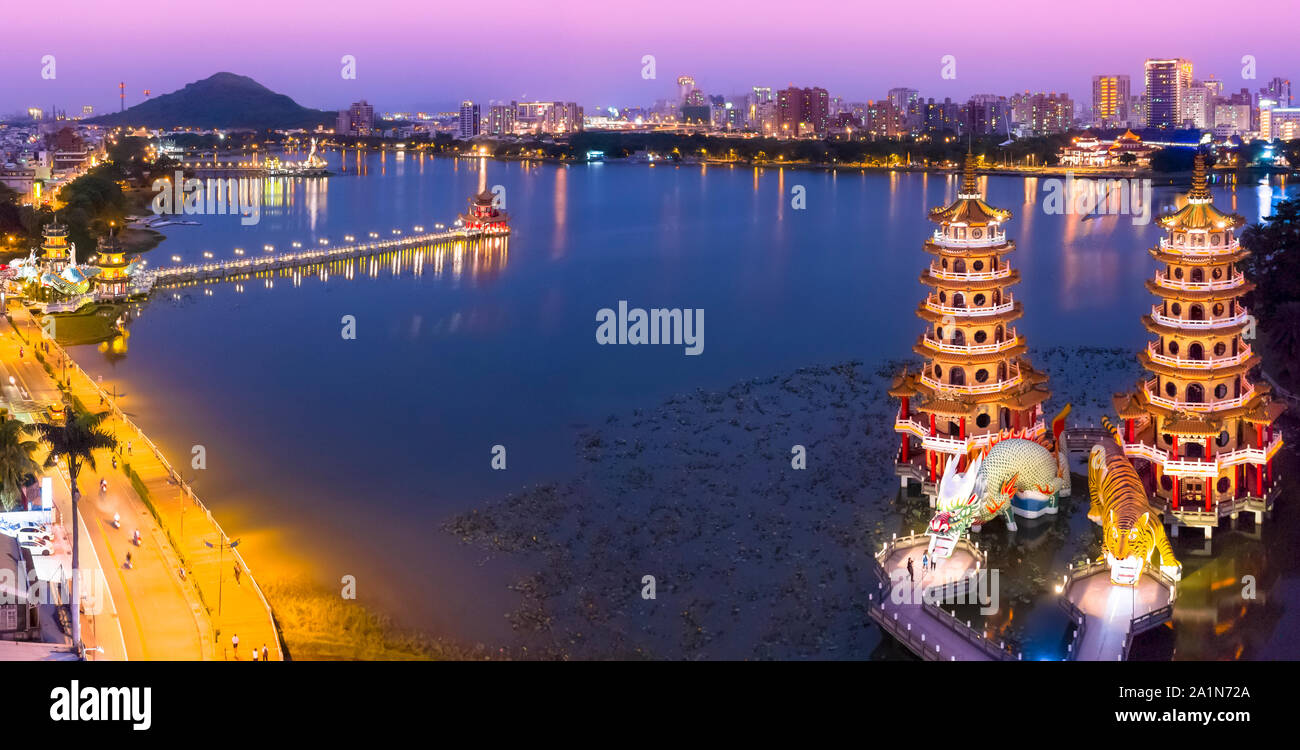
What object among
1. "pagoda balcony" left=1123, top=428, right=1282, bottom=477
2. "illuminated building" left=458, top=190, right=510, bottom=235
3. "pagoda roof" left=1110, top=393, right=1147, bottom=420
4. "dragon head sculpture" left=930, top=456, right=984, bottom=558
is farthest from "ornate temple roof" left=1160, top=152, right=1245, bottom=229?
"illuminated building" left=458, top=190, right=510, bottom=235

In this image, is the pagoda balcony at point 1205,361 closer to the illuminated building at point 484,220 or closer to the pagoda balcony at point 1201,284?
the pagoda balcony at point 1201,284

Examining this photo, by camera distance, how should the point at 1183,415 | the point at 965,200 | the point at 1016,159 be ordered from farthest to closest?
1. the point at 1016,159
2. the point at 965,200
3. the point at 1183,415

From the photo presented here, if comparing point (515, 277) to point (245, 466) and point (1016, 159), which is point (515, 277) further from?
point (1016, 159)

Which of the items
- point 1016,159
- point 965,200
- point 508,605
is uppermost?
point 1016,159

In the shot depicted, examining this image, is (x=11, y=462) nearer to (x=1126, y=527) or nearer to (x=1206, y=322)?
(x=1126, y=527)

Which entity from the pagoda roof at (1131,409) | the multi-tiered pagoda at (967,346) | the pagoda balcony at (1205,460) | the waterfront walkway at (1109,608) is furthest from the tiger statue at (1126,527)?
the multi-tiered pagoda at (967,346)

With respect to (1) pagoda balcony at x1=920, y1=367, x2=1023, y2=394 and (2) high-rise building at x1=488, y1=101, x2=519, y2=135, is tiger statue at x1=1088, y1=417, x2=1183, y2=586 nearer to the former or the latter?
(1) pagoda balcony at x1=920, y1=367, x2=1023, y2=394
